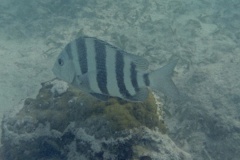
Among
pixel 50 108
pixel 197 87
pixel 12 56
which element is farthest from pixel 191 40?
pixel 50 108

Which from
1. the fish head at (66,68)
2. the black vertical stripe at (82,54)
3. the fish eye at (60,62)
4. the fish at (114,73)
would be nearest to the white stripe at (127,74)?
the fish at (114,73)

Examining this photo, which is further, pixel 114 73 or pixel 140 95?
pixel 140 95

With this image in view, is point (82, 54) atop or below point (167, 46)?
atop

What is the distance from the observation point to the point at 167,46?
25.9 ft

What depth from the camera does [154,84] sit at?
2.94 m

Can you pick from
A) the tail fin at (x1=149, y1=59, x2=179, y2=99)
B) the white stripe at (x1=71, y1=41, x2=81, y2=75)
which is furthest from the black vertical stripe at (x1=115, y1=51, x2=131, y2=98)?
the white stripe at (x1=71, y1=41, x2=81, y2=75)

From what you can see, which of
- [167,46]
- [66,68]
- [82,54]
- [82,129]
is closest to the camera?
[82,54]

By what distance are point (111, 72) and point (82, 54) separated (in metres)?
0.34

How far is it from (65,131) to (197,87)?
2.72 m

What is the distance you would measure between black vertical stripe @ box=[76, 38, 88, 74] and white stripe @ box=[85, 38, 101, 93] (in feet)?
0.10

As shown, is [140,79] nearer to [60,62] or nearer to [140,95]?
[140,95]

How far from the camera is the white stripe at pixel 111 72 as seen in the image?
286 centimetres

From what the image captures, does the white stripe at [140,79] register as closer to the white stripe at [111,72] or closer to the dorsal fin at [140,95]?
the dorsal fin at [140,95]

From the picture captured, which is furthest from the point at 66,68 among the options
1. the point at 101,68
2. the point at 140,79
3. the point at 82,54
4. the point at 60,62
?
the point at 140,79
